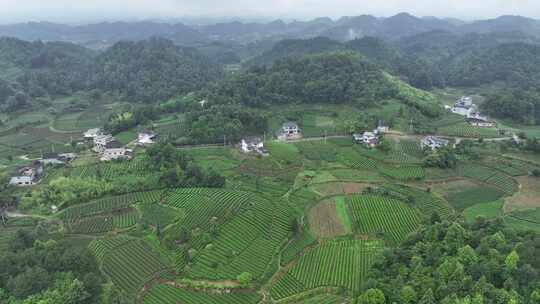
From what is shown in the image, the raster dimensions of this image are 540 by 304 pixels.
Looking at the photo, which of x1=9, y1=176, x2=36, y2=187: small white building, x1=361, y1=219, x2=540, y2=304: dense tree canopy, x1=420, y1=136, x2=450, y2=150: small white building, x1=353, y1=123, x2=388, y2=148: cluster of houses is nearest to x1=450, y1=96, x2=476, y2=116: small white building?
x1=420, y1=136, x2=450, y2=150: small white building

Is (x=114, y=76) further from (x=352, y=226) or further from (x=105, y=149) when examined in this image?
(x=352, y=226)

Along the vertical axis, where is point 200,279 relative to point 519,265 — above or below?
below

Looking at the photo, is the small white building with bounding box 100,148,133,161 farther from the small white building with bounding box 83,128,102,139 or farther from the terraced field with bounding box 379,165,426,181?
the terraced field with bounding box 379,165,426,181

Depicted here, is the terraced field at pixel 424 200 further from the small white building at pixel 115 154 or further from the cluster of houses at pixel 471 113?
the small white building at pixel 115 154

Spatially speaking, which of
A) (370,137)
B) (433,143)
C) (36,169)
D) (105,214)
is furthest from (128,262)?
(433,143)

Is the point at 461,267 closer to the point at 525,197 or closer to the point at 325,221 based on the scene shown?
the point at 325,221

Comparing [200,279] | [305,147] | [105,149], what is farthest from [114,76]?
[200,279]
